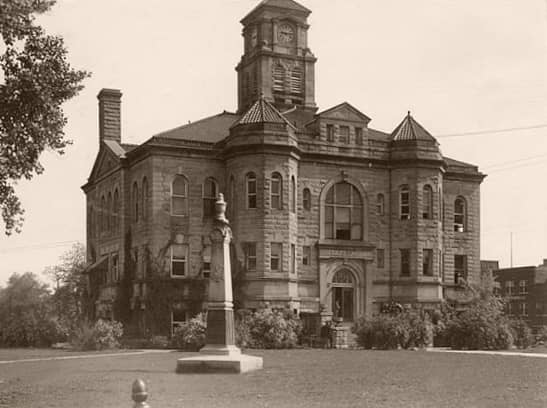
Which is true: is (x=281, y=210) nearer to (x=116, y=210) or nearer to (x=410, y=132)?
(x=410, y=132)

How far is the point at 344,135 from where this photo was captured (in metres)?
48.1

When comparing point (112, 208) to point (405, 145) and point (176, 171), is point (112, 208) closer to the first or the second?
point (176, 171)

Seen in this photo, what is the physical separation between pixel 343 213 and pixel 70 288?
2225 cm

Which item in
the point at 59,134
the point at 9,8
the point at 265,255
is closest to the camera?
the point at 9,8

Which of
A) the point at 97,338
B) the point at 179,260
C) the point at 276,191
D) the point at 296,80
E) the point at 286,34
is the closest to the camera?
the point at 97,338

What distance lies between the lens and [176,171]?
45.6m

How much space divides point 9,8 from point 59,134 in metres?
3.61

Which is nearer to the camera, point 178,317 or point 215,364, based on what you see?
point 215,364

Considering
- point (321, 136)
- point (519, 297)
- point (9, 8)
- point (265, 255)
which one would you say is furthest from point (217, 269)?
point (519, 297)

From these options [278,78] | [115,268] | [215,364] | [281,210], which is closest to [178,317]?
→ [115,268]

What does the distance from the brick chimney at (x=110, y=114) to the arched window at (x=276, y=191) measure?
501 inches

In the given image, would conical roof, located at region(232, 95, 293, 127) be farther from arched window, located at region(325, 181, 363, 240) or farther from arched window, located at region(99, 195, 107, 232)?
arched window, located at region(99, 195, 107, 232)

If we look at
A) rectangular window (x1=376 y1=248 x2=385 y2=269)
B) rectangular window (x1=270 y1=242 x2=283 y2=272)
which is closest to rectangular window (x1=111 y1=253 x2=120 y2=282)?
rectangular window (x1=270 y1=242 x2=283 y2=272)

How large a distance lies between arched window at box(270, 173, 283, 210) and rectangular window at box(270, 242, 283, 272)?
75.1 inches
